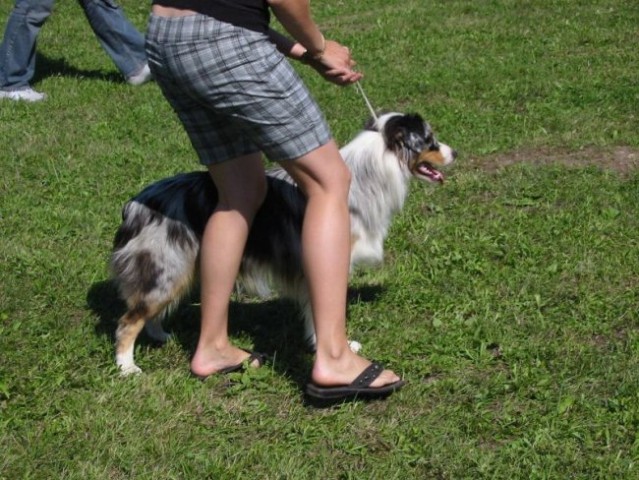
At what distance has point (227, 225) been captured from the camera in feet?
12.6

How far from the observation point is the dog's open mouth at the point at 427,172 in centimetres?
463

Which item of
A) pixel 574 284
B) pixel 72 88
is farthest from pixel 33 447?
pixel 72 88

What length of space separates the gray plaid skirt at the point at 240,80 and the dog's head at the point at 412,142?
98 centimetres

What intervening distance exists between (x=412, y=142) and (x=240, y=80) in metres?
1.35

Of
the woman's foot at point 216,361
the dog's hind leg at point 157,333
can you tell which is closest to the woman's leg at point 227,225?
the woman's foot at point 216,361

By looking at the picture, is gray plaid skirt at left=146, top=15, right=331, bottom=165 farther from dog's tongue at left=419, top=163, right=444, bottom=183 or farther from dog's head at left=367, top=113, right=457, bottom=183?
dog's tongue at left=419, top=163, right=444, bottom=183

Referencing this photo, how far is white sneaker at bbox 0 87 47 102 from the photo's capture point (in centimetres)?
838

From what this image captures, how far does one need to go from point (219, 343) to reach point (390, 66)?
565cm

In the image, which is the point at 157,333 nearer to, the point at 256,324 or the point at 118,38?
the point at 256,324

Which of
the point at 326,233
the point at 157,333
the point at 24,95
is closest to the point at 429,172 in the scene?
the point at 326,233

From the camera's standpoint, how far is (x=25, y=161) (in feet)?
22.6

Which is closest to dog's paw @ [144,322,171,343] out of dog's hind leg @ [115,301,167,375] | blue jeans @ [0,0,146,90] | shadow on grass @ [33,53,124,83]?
dog's hind leg @ [115,301,167,375]

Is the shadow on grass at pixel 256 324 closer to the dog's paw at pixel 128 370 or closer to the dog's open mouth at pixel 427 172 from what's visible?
the dog's paw at pixel 128 370

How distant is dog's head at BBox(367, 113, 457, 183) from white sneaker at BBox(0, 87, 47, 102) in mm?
4650
